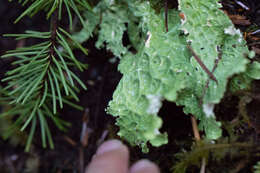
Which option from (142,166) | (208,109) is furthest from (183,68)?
(142,166)

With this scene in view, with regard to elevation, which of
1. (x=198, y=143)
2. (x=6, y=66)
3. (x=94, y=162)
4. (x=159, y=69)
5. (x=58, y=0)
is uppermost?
(x=58, y=0)

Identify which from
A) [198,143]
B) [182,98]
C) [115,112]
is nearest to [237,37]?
[182,98]

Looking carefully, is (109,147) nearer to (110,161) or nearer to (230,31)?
(110,161)

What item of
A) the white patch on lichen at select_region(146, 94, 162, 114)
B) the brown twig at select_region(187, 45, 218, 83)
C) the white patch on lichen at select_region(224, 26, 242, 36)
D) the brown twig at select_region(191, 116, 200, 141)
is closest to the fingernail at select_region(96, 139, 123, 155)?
the white patch on lichen at select_region(146, 94, 162, 114)

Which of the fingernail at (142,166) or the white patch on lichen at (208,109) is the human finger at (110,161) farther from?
the white patch on lichen at (208,109)

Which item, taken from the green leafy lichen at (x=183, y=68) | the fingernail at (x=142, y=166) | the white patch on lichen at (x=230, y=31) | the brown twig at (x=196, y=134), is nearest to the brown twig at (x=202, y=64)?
the green leafy lichen at (x=183, y=68)

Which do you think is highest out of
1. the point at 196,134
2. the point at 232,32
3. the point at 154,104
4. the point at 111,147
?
the point at 232,32

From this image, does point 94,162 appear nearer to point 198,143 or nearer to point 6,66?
point 198,143

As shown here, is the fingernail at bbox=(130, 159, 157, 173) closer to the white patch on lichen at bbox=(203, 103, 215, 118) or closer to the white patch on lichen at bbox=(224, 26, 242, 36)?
the white patch on lichen at bbox=(203, 103, 215, 118)
